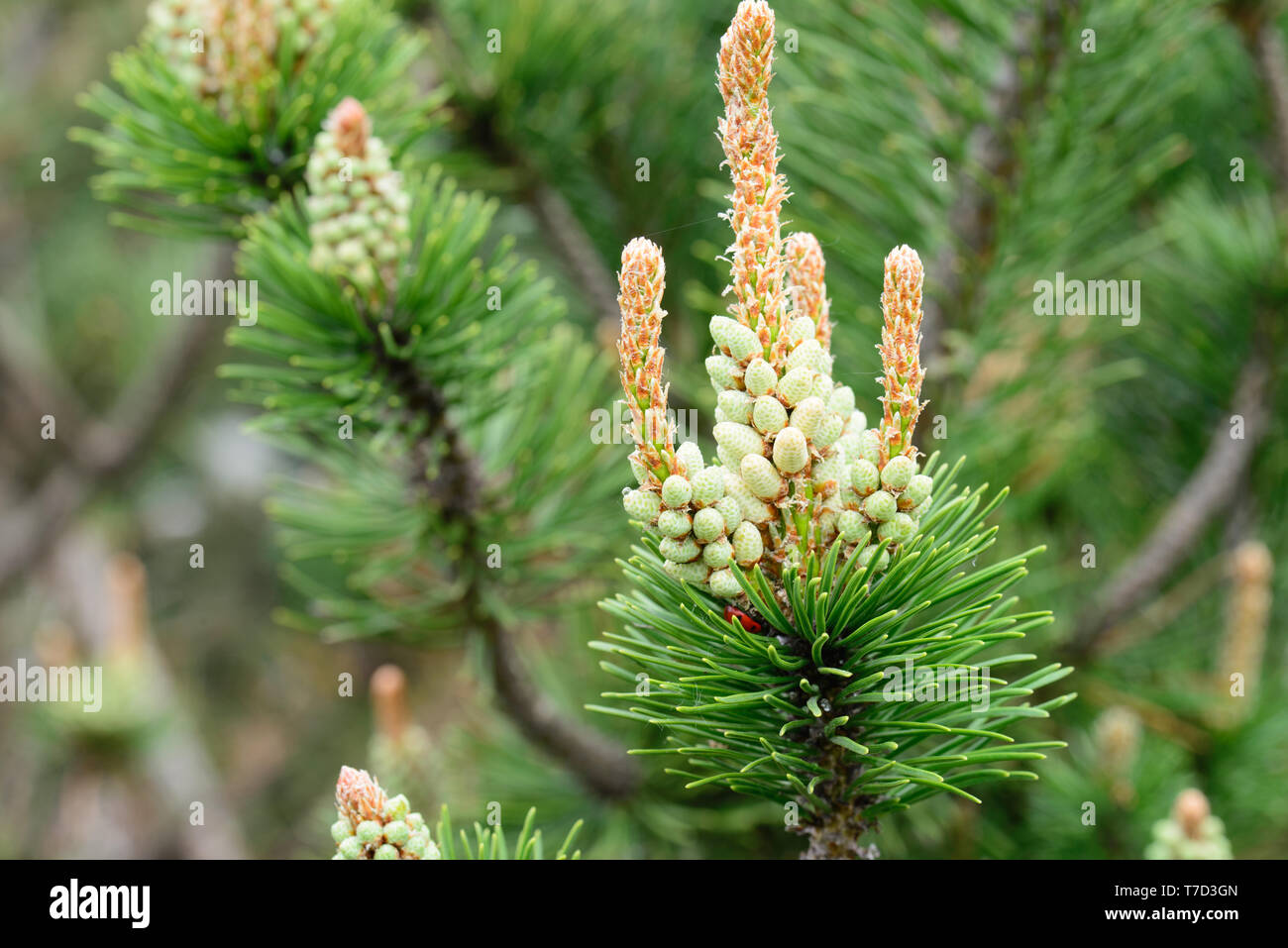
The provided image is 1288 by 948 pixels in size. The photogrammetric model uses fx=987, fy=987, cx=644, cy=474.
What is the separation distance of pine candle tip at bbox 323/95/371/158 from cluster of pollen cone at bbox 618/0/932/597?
34 cm

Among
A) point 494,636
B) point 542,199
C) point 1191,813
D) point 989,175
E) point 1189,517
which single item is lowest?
point 1191,813

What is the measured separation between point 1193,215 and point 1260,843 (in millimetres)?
751

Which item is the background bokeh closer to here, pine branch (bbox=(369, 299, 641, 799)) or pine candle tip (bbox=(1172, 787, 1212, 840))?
pine branch (bbox=(369, 299, 641, 799))

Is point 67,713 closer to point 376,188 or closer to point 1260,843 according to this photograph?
point 376,188

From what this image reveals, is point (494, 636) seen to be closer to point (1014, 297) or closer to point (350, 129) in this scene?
point (350, 129)

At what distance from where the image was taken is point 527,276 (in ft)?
2.83

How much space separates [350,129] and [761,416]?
0.41 meters

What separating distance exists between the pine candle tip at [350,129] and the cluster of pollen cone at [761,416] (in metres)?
0.34

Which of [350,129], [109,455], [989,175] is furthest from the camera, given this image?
[109,455]

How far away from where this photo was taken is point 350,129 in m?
0.71

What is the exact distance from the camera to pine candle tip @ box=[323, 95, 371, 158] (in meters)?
0.71

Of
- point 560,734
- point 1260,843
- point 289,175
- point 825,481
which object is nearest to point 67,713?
point 560,734

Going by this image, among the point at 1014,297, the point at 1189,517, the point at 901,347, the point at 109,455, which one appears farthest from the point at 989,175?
the point at 109,455

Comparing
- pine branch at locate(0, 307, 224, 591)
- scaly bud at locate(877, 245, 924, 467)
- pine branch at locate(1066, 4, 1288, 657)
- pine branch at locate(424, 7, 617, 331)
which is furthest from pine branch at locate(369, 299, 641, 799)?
pine branch at locate(0, 307, 224, 591)
